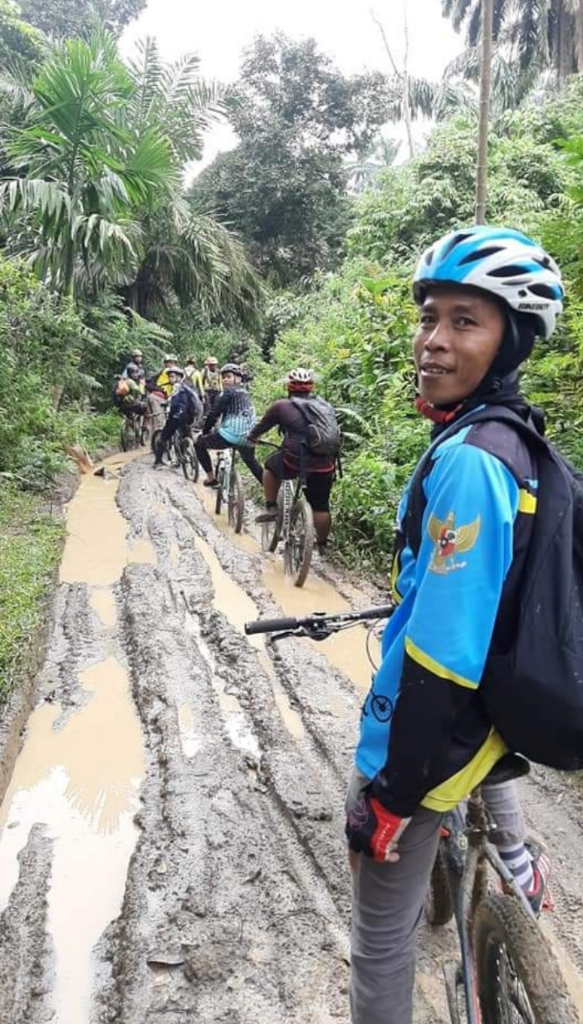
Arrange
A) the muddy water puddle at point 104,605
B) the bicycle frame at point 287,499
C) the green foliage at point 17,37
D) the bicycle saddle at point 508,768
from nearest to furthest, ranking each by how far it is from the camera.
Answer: the bicycle saddle at point 508,768 → the muddy water puddle at point 104,605 → the bicycle frame at point 287,499 → the green foliage at point 17,37

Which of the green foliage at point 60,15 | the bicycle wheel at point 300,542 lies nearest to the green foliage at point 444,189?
the bicycle wheel at point 300,542

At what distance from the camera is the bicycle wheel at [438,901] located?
2537 mm

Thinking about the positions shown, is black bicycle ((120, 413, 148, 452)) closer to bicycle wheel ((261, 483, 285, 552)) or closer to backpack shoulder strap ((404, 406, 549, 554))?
bicycle wheel ((261, 483, 285, 552))

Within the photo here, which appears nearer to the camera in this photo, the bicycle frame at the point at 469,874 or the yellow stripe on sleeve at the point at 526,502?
the yellow stripe on sleeve at the point at 526,502

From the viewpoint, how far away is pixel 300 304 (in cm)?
1875

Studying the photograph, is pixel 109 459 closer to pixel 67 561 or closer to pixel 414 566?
pixel 67 561

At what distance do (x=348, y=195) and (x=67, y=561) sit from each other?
18768mm

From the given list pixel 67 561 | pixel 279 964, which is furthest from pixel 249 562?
pixel 279 964

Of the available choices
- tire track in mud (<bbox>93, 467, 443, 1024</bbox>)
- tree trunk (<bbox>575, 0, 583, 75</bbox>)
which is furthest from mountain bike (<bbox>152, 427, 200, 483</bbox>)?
tree trunk (<bbox>575, 0, 583, 75</bbox>)

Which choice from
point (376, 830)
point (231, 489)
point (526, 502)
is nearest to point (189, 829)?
point (376, 830)

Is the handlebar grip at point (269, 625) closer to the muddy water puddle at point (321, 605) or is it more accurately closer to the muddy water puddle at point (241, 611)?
the muddy water puddle at point (241, 611)

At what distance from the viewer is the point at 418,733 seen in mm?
1354

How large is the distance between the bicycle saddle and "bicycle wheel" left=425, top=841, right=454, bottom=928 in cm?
110

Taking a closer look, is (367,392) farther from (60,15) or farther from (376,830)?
(60,15)
